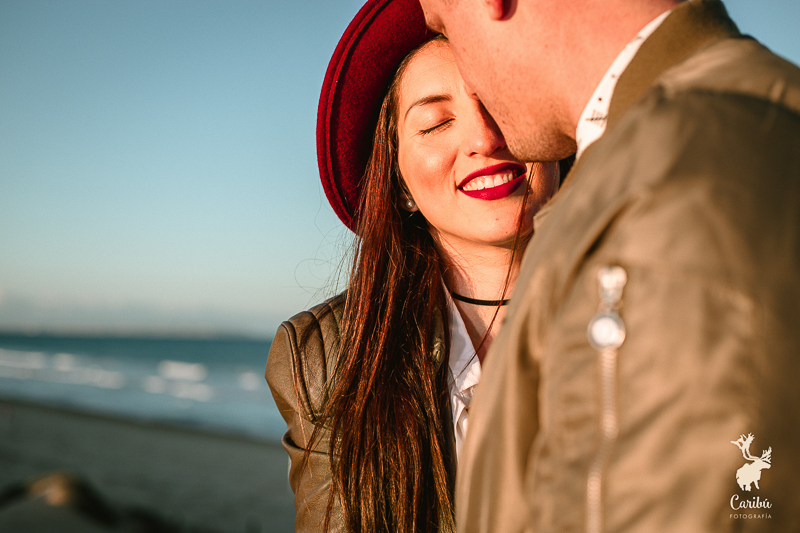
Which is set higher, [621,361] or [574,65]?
[574,65]

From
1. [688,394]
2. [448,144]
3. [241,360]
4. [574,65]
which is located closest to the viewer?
[688,394]

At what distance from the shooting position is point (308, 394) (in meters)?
2.11

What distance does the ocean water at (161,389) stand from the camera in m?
13.7

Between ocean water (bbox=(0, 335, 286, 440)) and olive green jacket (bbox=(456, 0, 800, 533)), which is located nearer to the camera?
olive green jacket (bbox=(456, 0, 800, 533))

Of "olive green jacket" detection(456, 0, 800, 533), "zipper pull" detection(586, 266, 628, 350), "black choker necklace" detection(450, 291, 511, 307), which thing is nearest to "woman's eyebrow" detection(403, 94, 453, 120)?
"black choker necklace" detection(450, 291, 511, 307)

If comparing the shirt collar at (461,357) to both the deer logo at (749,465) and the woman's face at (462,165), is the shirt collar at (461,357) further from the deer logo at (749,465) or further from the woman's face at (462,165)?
the deer logo at (749,465)

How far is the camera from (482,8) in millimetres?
1028

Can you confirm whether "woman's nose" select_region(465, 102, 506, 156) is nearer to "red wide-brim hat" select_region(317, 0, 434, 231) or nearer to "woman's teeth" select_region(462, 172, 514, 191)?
"woman's teeth" select_region(462, 172, 514, 191)

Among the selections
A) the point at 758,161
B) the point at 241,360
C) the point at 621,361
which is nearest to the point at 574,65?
the point at 758,161

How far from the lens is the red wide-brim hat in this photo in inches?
85.1

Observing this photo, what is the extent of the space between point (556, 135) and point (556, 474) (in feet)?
2.31

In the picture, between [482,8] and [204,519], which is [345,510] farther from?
[204,519]

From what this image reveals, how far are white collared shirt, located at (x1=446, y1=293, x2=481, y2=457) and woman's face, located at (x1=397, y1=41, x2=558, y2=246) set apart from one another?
0.38 metres

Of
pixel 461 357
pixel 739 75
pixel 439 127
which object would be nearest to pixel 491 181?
pixel 439 127
